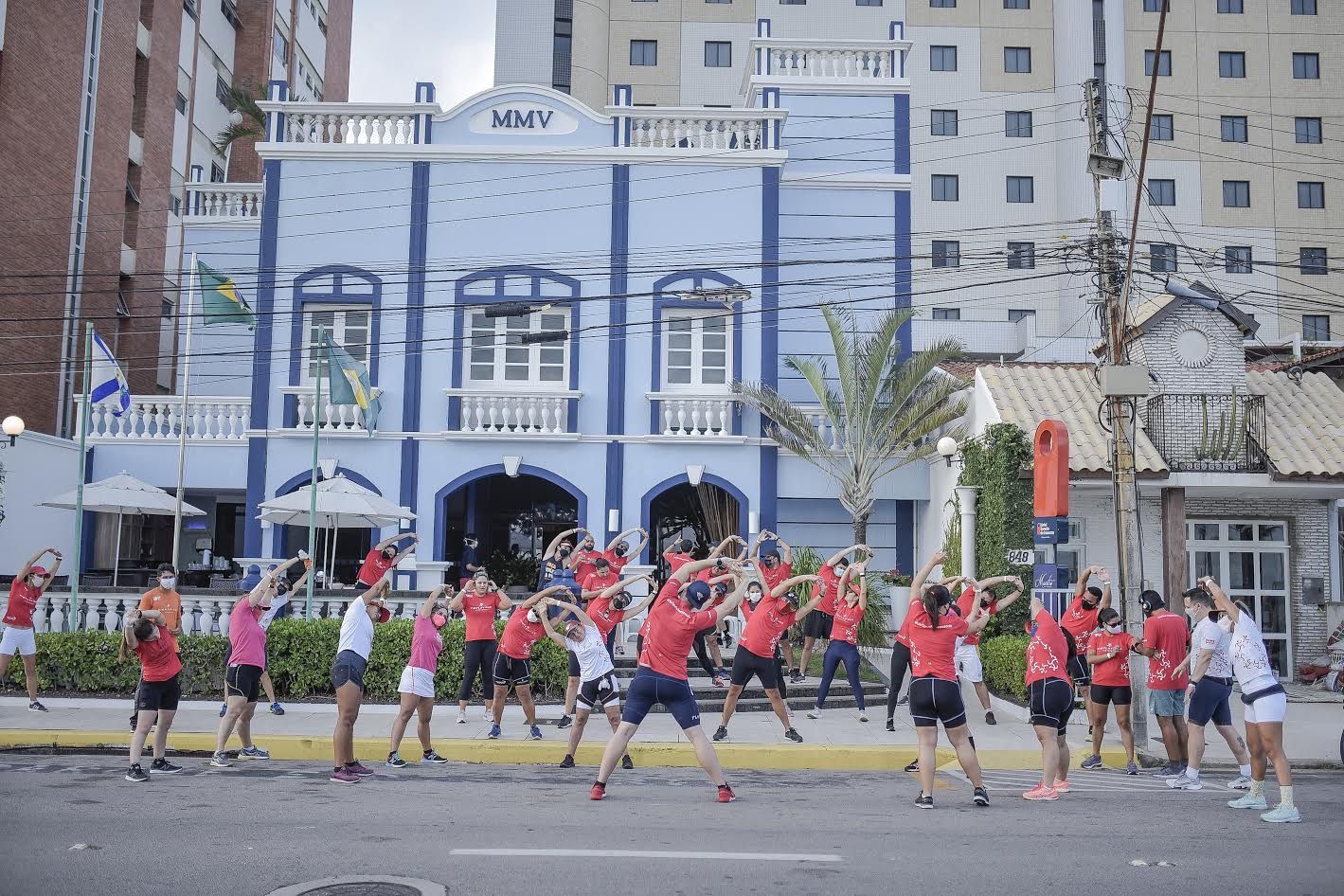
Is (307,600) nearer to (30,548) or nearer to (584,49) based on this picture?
(30,548)

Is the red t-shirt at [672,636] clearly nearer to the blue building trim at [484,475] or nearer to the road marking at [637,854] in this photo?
the road marking at [637,854]

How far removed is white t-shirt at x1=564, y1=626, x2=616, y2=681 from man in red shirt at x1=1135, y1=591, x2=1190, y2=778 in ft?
17.0

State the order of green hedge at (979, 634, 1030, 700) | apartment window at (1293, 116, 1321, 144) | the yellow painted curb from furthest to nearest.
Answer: apartment window at (1293, 116, 1321, 144), green hedge at (979, 634, 1030, 700), the yellow painted curb

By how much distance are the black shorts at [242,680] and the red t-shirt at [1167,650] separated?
8.51 meters

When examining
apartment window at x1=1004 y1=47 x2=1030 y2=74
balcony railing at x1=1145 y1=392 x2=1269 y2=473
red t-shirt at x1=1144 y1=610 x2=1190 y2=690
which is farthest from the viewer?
apartment window at x1=1004 y1=47 x2=1030 y2=74

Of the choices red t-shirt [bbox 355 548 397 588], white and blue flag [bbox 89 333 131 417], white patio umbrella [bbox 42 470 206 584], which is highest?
white and blue flag [bbox 89 333 131 417]

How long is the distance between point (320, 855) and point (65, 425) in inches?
931

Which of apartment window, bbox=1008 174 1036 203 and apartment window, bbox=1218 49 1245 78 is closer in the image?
apartment window, bbox=1008 174 1036 203

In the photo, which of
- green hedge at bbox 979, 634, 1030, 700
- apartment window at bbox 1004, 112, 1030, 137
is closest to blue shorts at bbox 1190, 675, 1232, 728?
green hedge at bbox 979, 634, 1030, 700

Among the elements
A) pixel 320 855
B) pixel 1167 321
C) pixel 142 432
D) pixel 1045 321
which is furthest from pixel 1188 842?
pixel 1045 321

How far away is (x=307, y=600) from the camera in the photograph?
1578 cm

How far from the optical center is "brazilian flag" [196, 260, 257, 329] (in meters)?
19.0

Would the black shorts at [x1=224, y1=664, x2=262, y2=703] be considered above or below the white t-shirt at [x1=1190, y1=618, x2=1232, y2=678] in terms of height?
below

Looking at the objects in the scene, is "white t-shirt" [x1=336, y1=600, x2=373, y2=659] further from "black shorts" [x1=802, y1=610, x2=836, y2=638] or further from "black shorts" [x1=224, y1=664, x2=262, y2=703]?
"black shorts" [x1=802, y1=610, x2=836, y2=638]
